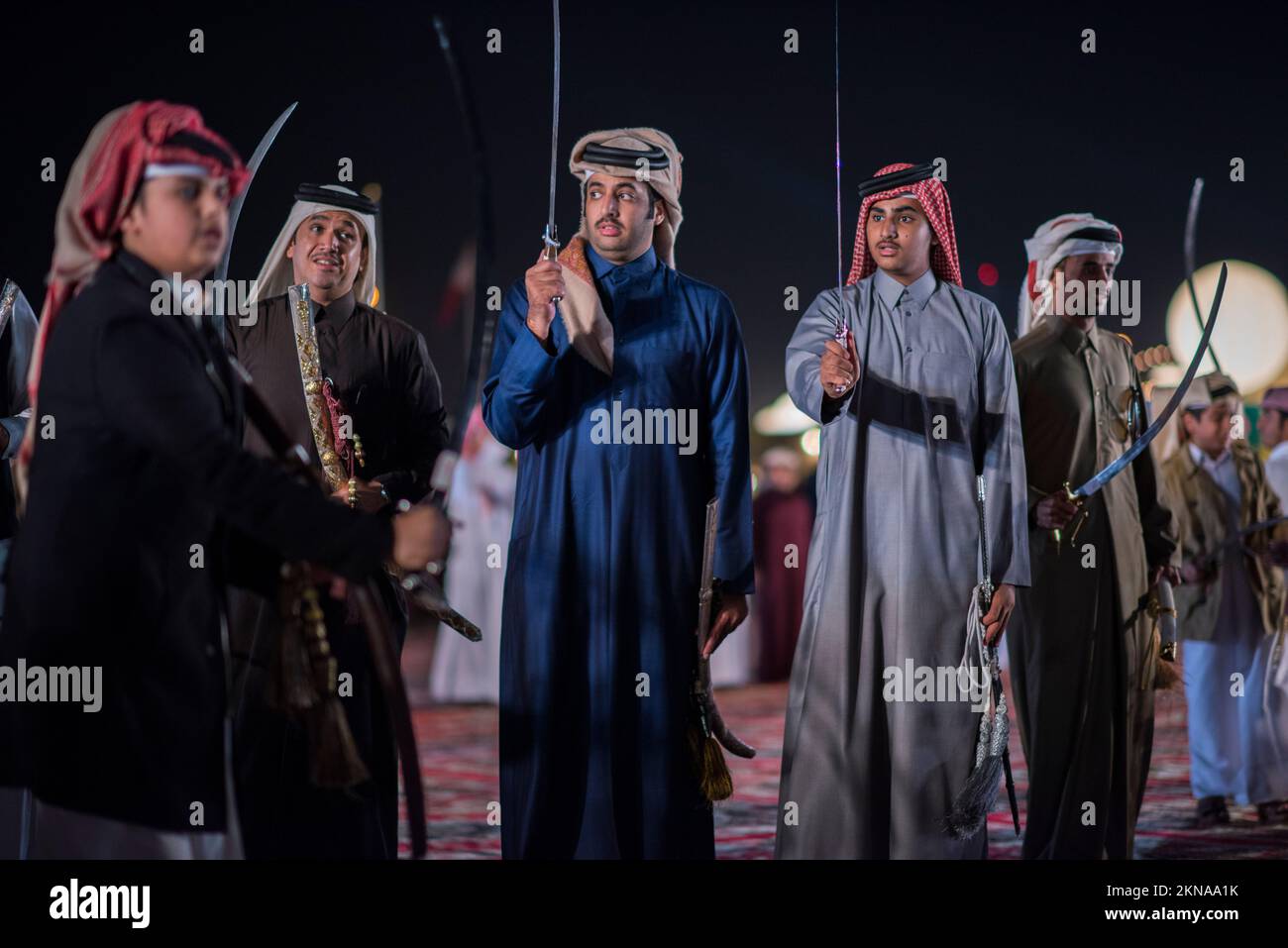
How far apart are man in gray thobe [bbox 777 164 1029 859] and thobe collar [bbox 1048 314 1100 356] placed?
1.51ft

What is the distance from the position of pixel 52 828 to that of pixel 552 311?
153 cm

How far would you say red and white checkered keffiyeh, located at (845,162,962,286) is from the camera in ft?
12.6

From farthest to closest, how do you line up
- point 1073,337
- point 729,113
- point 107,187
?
point 729,113, point 1073,337, point 107,187

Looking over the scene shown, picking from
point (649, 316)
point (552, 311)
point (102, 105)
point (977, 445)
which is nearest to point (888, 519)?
point (977, 445)

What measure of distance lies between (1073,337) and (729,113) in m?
1.23

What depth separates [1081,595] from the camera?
416 cm

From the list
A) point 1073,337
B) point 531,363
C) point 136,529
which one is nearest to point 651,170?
point 531,363

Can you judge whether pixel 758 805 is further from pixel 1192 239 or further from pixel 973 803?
pixel 1192 239

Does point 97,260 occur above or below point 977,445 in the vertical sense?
above

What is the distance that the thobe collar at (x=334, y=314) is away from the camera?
3.82 metres

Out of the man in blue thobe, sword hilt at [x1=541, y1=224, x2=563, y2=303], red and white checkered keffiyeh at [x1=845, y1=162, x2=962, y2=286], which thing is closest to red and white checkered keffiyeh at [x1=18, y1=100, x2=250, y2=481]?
sword hilt at [x1=541, y1=224, x2=563, y2=303]

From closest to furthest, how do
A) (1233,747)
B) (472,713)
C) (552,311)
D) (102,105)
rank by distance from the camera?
1. (552,311)
2. (102,105)
3. (1233,747)
4. (472,713)

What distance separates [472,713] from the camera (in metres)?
8.02
